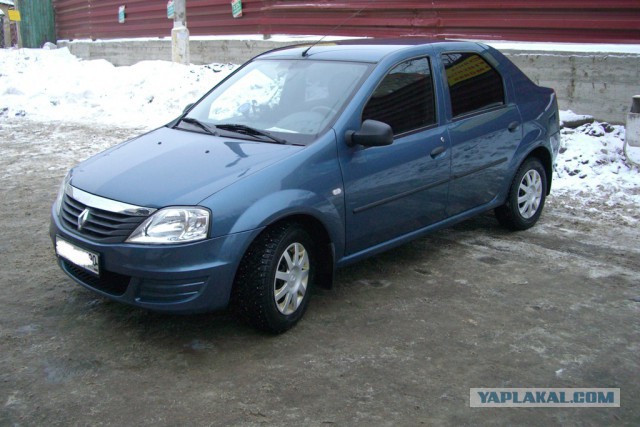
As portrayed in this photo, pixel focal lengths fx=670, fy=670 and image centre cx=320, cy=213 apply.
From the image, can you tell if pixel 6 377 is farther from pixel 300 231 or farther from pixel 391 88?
pixel 391 88

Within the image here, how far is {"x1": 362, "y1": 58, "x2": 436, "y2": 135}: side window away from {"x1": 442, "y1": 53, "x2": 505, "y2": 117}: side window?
0.25 metres

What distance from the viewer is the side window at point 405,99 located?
4445 mm

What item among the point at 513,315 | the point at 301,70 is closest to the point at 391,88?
the point at 301,70

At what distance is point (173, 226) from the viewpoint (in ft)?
11.6

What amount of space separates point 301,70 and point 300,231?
1398 mm

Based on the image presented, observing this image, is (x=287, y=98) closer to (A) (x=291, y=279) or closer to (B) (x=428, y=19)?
(A) (x=291, y=279)

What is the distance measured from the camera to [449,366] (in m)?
3.58

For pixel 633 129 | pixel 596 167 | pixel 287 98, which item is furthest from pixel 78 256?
pixel 633 129

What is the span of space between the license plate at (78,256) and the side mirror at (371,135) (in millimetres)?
1653

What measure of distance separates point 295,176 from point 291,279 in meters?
0.60

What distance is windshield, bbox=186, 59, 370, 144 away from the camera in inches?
170

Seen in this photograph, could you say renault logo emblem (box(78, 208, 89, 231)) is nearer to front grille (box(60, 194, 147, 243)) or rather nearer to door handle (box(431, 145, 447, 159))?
front grille (box(60, 194, 147, 243))

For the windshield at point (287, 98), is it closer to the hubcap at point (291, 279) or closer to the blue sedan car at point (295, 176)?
the blue sedan car at point (295, 176)

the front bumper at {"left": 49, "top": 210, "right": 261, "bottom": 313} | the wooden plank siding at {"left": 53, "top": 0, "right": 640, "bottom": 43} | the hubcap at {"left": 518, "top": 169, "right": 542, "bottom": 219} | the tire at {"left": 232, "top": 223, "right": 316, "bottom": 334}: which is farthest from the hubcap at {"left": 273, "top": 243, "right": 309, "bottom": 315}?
the wooden plank siding at {"left": 53, "top": 0, "right": 640, "bottom": 43}
